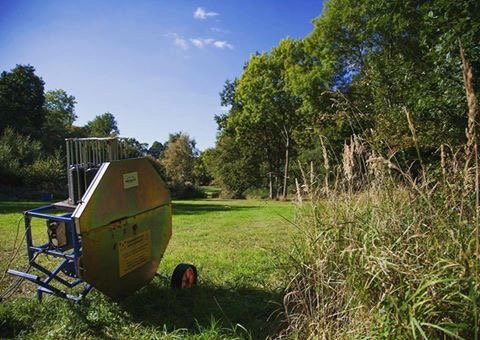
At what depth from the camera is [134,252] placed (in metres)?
4.02

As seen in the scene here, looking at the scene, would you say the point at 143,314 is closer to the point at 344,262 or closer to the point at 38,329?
the point at 38,329

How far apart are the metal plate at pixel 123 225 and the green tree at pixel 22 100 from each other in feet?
102

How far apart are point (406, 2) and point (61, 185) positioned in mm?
21316

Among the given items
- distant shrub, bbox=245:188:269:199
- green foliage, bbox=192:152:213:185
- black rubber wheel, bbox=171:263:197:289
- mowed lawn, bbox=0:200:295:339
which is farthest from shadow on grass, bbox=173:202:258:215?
green foliage, bbox=192:152:213:185

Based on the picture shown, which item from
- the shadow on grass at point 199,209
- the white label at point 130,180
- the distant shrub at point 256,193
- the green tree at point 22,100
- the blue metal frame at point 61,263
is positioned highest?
the green tree at point 22,100

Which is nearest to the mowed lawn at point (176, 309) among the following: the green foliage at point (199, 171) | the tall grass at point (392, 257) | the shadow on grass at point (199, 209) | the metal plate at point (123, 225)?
the metal plate at point (123, 225)

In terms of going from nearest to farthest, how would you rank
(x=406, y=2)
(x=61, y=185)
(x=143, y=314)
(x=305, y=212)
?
(x=305, y=212), (x=143, y=314), (x=406, y=2), (x=61, y=185)

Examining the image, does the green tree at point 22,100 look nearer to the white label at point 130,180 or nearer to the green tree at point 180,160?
the green tree at point 180,160

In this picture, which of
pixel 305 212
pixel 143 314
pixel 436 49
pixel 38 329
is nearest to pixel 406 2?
pixel 436 49

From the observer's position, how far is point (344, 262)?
9.07 feet

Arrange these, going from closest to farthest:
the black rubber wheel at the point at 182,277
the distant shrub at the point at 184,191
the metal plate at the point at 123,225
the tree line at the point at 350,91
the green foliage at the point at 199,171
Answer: the metal plate at the point at 123,225 < the black rubber wheel at the point at 182,277 < the tree line at the point at 350,91 < the distant shrub at the point at 184,191 < the green foliage at the point at 199,171

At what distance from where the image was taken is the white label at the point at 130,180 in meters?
3.91

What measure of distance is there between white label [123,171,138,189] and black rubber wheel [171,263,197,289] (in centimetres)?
110

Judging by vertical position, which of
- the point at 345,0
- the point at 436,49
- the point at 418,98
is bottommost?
the point at 418,98
